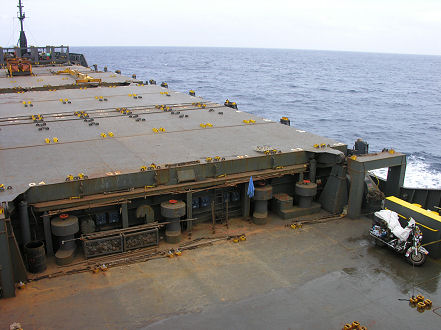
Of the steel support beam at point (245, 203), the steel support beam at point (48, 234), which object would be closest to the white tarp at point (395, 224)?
the steel support beam at point (245, 203)

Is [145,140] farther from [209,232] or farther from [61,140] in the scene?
[209,232]

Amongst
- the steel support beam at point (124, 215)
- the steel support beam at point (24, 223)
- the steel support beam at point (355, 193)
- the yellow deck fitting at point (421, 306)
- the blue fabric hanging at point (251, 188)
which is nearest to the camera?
the yellow deck fitting at point (421, 306)

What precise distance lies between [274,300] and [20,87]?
27425mm

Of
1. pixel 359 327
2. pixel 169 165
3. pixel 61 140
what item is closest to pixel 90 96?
pixel 61 140

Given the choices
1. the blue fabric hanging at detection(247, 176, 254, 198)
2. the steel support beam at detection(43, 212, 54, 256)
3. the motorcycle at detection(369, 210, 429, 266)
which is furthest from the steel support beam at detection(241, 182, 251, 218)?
the steel support beam at detection(43, 212, 54, 256)

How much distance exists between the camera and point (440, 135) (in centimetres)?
4591

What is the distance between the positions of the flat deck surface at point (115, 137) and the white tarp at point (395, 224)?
12.9ft

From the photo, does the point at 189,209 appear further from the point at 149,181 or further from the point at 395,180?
the point at 395,180

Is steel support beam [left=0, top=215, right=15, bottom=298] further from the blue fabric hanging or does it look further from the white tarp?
the white tarp

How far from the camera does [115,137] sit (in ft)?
55.0

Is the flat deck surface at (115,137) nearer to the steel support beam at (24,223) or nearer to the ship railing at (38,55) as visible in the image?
the steel support beam at (24,223)

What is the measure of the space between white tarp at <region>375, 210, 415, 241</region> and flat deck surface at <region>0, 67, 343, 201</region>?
3931 mm

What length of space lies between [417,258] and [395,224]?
1.06 m

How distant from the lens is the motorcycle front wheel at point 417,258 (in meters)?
11.3
